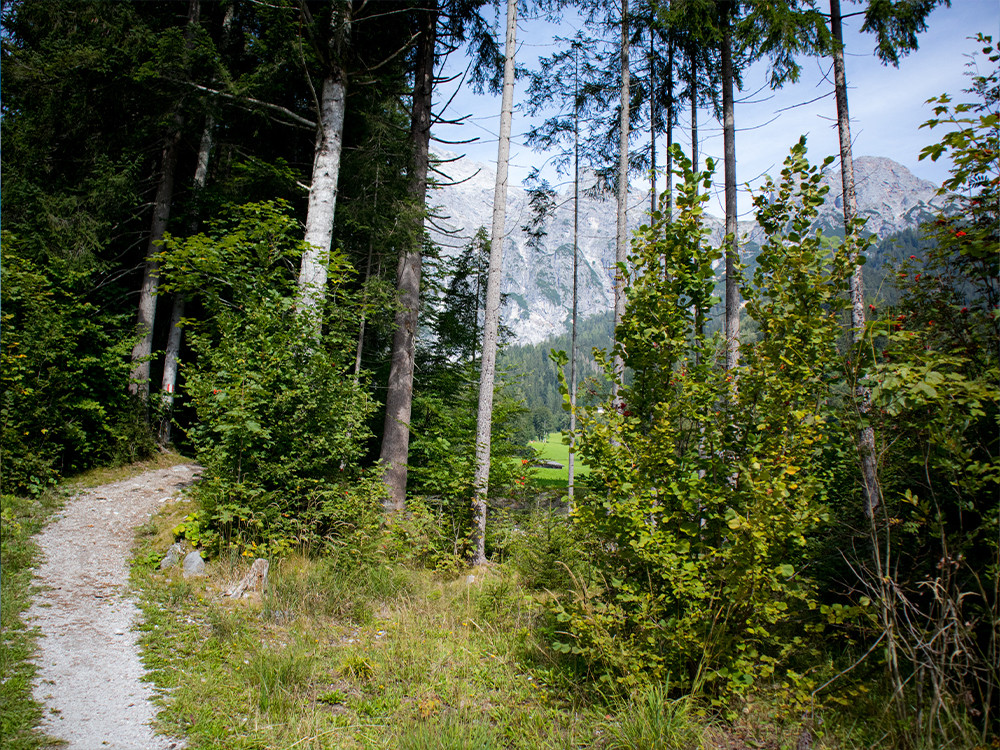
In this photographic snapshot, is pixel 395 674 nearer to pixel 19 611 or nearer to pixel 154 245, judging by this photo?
pixel 19 611

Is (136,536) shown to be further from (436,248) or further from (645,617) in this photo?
(436,248)

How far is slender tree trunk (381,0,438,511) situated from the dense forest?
6 centimetres

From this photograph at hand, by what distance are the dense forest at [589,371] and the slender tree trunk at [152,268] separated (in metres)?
0.07

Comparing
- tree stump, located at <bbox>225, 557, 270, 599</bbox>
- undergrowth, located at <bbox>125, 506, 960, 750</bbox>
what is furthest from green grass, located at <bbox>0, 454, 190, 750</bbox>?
tree stump, located at <bbox>225, 557, 270, 599</bbox>

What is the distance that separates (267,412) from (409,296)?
4.01m

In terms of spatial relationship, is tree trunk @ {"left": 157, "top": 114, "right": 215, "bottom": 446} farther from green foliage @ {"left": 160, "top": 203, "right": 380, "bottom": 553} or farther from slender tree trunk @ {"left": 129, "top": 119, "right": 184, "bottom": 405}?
green foliage @ {"left": 160, "top": 203, "right": 380, "bottom": 553}

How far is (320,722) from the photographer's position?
9.47ft

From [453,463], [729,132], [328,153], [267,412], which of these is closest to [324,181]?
[328,153]

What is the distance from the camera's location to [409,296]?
884 centimetres

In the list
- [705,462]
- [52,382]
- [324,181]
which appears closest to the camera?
[705,462]

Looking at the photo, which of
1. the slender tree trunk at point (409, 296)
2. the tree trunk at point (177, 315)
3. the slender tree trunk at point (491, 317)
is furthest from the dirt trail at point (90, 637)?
the tree trunk at point (177, 315)

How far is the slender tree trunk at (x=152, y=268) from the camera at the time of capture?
1026cm

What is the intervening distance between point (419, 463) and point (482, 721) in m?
8.41

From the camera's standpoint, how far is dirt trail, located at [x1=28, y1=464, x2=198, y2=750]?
268cm
